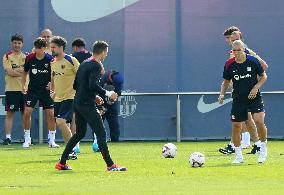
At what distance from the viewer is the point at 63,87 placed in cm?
1856

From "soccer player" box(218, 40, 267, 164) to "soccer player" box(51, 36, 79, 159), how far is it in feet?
10.7

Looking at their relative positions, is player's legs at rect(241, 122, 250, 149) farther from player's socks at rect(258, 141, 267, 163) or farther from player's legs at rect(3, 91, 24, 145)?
player's legs at rect(3, 91, 24, 145)

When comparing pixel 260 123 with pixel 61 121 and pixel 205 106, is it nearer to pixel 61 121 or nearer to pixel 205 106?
pixel 61 121

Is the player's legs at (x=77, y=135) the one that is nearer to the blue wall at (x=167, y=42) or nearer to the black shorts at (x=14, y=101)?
the black shorts at (x=14, y=101)

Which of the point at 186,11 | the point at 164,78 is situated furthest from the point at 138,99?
the point at 186,11

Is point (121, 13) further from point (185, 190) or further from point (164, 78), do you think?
point (185, 190)

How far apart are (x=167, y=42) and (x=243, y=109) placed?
284 inches

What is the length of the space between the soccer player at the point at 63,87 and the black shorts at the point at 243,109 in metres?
3.38

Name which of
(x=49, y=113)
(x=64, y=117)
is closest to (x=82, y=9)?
(x=49, y=113)

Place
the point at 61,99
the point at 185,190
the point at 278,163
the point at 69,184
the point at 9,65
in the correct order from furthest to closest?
the point at 9,65
the point at 61,99
the point at 278,163
the point at 69,184
the point at 185,190

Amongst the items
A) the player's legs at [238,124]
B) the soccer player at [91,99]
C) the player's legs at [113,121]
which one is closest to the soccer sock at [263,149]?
the player's legs at [238,124]

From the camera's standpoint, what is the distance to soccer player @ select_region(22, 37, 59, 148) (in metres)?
21.2

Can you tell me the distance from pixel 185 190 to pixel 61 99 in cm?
701

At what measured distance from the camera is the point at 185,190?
11.9 metres
